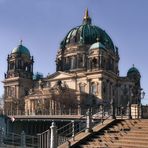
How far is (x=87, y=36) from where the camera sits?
308 feet

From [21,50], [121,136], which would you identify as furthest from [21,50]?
[121,136]

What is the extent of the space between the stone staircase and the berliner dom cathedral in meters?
44.2

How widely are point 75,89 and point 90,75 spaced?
4838 mm

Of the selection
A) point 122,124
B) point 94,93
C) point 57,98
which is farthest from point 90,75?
point 122,124

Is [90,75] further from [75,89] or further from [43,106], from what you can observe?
[43,106]

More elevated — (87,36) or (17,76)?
(87,36)

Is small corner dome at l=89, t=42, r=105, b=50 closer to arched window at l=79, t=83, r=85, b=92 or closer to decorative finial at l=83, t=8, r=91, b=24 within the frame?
arched window at l=79, t=83, r=85, b=92

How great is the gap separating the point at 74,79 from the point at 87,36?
43.0 ft

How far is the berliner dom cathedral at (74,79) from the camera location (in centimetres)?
8062

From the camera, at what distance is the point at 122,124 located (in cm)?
2731

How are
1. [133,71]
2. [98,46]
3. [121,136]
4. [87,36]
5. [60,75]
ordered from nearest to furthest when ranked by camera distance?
[121,136] < [98,46] < [60,75] < [87,36] < [133,71]

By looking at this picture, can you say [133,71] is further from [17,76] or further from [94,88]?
[17,76]

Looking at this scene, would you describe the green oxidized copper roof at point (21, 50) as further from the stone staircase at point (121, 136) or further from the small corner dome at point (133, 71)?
the stone staircase at point (121, 136)

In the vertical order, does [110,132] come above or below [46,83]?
below
